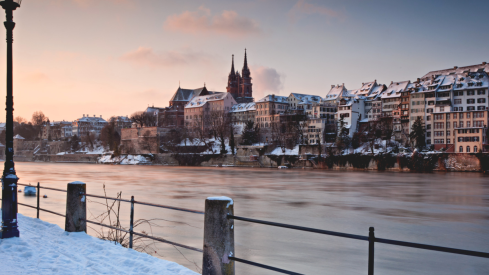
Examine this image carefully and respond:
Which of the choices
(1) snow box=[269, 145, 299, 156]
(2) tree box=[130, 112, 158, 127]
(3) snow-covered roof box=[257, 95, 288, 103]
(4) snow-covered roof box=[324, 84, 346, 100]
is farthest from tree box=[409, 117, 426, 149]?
(2) tree box=[130, 112, 158, 127]

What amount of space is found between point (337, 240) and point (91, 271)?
8145 millimetres

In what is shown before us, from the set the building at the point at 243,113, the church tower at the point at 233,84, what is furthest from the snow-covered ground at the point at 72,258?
the church tower at the point at 233,84

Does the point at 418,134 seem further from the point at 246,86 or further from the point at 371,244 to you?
the point at 246,86

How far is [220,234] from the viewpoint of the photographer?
464 cm

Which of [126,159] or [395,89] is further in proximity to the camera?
[126,159]

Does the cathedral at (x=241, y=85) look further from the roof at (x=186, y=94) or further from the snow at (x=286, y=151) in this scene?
the snow at (x=286, y=151)

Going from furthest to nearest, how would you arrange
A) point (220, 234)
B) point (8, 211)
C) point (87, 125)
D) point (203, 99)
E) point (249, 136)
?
point (87, 125)
point (203, 99)
point (249, 136)
point (8, 211)
point (220, 234)

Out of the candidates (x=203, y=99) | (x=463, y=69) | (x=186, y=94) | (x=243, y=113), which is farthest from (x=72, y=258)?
(x=186, y=94)

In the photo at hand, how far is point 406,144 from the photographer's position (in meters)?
68.7

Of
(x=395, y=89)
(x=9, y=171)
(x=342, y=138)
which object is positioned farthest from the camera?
(x=395, y=89)

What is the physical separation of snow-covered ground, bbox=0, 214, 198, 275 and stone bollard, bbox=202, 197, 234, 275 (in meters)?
0.88

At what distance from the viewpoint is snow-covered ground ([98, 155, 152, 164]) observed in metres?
91.4

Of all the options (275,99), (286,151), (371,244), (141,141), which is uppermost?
(275,99)

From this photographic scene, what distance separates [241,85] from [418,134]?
2845 inches
